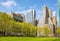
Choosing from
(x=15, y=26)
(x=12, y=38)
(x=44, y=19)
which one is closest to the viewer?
(x=12, y=38)

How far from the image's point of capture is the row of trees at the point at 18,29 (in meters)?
7.05

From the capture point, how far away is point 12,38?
6.87 m

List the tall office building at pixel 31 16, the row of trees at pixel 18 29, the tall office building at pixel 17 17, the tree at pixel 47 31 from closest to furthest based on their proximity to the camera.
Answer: the row of trees at pixel 18 29 → the tall office building at pixel 17 17 → the tall office building at pixel 31 16 → the tree at pixel 47 31

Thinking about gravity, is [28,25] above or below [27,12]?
below

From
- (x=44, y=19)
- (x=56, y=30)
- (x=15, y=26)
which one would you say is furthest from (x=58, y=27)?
(x=15, y=26)

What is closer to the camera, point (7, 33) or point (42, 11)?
point (7, 33)

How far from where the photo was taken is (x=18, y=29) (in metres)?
7.50

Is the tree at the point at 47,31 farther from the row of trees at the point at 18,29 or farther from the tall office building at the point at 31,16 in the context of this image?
the tall office building at the point at 31,16

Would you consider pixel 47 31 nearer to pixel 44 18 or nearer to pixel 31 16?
pixel 44 18

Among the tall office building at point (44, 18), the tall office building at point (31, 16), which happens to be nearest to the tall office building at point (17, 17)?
the tall office building at point (31, 16)

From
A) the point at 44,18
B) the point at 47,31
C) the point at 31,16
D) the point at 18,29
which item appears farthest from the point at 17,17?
the point at 47,31

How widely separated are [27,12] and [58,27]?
5.90 ft

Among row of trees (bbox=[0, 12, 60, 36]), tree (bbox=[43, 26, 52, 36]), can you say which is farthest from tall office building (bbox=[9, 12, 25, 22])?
tree (bbox=[43, 26, 52, 36])

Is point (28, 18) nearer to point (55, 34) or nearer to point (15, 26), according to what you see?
point (15, 26)
